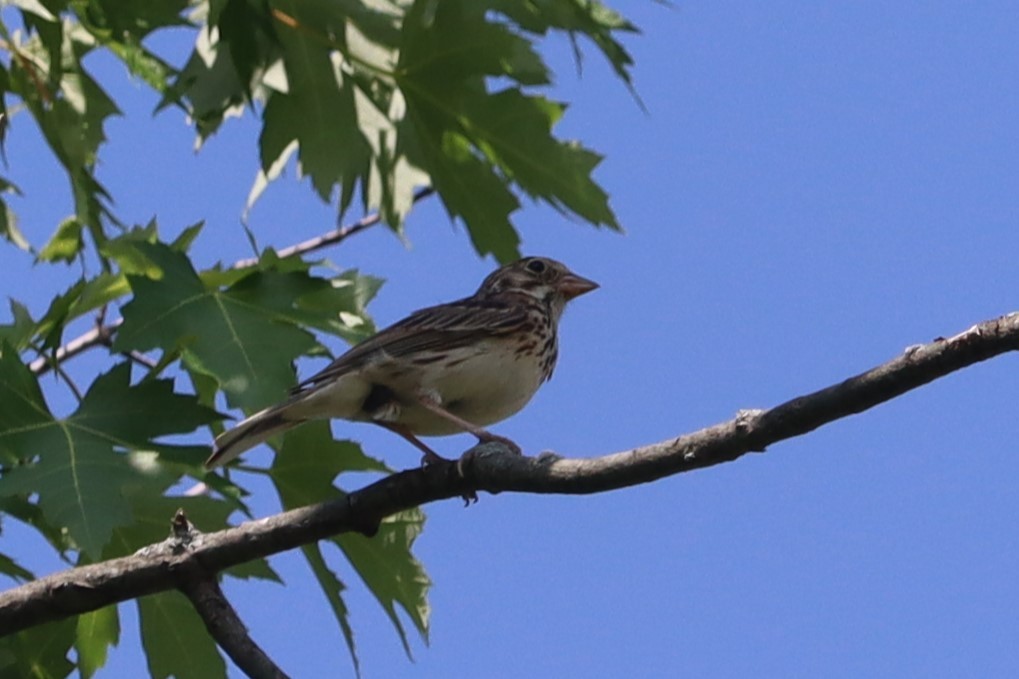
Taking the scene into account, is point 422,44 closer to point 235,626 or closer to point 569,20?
point 569,20

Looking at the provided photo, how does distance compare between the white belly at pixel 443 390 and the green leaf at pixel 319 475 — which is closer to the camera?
the green leaf at pixel 319 475

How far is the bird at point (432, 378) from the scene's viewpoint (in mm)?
5535

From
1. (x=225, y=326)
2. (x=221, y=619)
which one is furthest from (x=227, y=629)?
(x=225, y=326)

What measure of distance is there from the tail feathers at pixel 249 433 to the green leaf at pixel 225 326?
0.20m

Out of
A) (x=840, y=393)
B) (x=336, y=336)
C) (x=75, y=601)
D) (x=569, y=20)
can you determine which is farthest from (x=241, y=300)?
(x=840, y=393)

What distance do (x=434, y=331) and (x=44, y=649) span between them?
193cm

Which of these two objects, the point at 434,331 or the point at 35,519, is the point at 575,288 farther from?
the point at 35,519

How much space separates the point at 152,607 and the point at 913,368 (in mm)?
2828

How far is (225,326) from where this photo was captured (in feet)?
16.7

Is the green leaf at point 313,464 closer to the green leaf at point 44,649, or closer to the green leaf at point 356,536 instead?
the green leaf at point 356,536

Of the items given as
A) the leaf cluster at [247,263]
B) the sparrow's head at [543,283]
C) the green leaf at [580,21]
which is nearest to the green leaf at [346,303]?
the leaf cluster at [247,263]

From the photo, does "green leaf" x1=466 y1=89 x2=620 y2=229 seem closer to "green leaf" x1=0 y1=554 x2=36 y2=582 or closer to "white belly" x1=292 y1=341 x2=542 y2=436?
"white belly" x1=292 y1=341 x2=542 y2=436

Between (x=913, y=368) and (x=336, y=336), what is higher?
(x=336, y=336)

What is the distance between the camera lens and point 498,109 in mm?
6027
